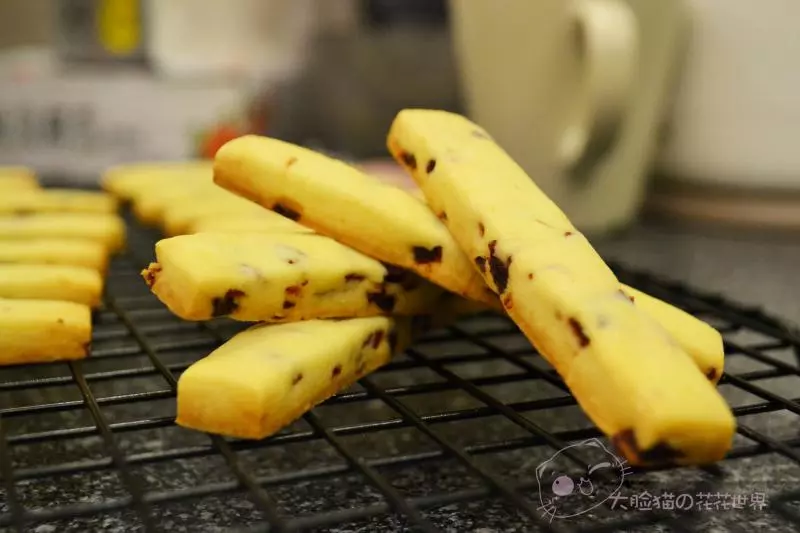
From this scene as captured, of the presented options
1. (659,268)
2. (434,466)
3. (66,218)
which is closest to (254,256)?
(434,466)

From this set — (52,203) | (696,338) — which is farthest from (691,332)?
(52,203)

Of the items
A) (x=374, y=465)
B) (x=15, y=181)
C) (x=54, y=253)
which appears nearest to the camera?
(x=374, y=465)

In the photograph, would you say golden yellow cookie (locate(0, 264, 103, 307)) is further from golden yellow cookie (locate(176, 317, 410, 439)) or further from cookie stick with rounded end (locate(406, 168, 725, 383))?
cookie stick with rounded end (locate(406, 168, 725, 383))

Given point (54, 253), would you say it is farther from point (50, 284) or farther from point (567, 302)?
point (567, 302)

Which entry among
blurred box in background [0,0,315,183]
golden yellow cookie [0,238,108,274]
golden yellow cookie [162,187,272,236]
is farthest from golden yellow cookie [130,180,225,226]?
blurred box in background [0,0,315,183]

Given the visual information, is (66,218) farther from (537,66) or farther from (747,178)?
(747,178)

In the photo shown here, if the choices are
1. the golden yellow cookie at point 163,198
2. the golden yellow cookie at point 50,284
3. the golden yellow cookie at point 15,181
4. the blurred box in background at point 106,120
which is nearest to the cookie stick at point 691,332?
the golden yellow cookie at point 50,284
